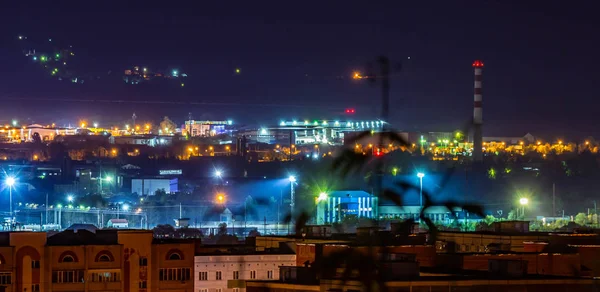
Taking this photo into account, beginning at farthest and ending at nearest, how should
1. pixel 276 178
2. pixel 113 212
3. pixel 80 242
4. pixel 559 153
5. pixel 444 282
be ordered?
1. pixel 559 153
2. pixel 276 178
3. pixel 113 212
4. pixel 80 242
5. pixel 444 282

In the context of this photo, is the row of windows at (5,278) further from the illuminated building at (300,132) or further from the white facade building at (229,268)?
the illuminated building at (300,132)

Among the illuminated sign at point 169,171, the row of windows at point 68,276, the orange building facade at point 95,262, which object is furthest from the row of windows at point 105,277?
the illuminated sign at point 169,171

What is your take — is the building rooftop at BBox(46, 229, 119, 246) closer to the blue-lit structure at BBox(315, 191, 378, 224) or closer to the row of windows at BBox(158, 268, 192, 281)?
the row of windows at BBox(158, 268, 192, 281)

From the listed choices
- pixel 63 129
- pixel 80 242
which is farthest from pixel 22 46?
pixel 80 242

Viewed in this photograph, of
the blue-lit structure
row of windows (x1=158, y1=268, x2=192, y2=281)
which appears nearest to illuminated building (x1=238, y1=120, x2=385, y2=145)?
the blue-lit structure

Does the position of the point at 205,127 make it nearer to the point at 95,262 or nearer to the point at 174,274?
the point at 174,274

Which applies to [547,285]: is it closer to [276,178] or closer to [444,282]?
[444,282]

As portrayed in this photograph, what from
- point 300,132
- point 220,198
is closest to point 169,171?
point 220,198
